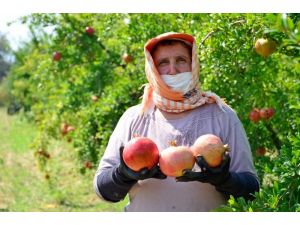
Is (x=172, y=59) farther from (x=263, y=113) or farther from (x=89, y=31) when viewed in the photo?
(x=89, y=31)

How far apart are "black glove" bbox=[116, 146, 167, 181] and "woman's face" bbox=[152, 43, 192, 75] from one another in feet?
1.31

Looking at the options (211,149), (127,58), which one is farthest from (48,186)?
(211,149)

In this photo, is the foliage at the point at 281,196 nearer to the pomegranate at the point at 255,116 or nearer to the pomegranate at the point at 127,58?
the pomegranate at the point at 255,116

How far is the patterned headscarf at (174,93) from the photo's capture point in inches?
90.0

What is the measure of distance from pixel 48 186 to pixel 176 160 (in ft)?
21.7

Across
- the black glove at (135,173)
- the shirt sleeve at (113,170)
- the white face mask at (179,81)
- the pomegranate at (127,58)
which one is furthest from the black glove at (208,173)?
the pomegranate at (127,58)

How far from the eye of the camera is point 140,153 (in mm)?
1972

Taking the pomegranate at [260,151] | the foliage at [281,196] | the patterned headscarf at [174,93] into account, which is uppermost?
the patterned headscarf at [174,93]

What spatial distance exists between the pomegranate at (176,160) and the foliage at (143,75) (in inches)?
10.7

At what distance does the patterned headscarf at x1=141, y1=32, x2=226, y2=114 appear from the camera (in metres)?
2.29

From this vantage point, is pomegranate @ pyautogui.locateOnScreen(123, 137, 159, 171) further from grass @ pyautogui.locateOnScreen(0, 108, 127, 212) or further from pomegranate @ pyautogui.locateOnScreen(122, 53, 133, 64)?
grass @ pyautogui.locateOnScreen(0, 108, 127, 212)

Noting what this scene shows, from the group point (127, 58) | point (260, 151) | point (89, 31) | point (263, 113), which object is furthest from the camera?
point (89, 31)

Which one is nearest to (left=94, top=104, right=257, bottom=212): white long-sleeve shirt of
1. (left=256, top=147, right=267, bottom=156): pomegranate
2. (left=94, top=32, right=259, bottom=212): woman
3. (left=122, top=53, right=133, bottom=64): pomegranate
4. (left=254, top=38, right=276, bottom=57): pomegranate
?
(left=94, top=32, right=259, bottom=212): woman

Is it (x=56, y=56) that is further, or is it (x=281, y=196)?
(x=56, y=56)
